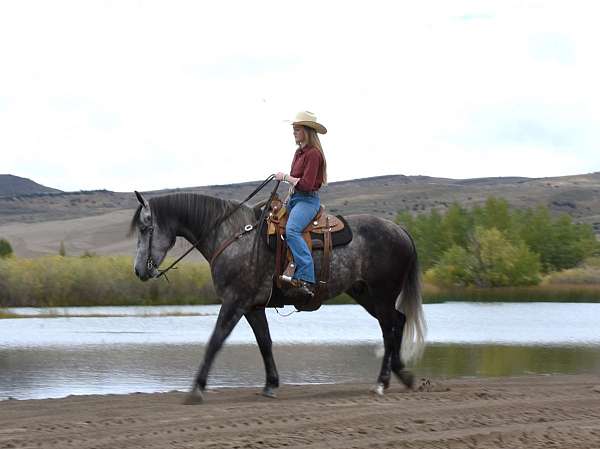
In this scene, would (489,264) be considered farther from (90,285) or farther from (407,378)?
(407,378)

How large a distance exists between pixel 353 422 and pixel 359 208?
113m

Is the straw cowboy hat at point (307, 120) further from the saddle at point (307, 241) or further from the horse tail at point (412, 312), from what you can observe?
the horse tail at point (412, 312)

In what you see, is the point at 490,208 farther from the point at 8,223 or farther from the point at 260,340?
the point at 8,223

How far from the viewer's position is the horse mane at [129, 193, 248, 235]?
11.3 meters

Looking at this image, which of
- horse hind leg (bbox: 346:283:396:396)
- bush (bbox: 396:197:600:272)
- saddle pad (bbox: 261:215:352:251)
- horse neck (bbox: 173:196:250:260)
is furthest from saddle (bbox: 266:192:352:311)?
bush (bbox: 396:197:600:272)

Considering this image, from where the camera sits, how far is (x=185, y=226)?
37.5ft

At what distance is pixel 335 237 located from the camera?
11500mm

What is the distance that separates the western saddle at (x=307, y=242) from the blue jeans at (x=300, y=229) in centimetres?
10

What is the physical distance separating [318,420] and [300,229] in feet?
8.94

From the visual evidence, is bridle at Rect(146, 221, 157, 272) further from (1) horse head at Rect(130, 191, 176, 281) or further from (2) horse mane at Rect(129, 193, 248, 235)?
(2) horse mane at Rect(129, 193, 248, 235)

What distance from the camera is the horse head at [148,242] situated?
436 inches

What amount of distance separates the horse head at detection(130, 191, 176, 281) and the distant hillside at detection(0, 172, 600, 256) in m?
80.7

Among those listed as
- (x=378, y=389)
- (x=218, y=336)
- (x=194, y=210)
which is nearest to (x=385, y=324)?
(x=378, y=389)

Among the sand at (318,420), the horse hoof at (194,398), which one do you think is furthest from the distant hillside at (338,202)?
the sand at (318,420)
